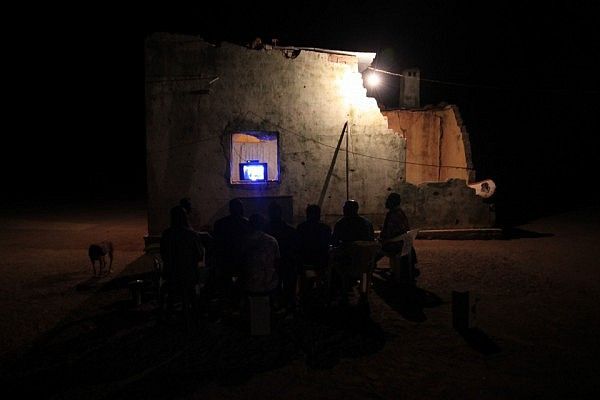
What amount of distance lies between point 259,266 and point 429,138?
12.9 meters

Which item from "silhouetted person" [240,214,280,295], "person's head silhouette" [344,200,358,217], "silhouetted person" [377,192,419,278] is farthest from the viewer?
"silhouetted person" [377,192,419,278]

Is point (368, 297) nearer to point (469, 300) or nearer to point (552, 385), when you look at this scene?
point (469, 300)

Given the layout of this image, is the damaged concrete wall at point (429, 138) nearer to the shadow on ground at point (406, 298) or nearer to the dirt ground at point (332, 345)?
the dirt ground at point (332, 345)

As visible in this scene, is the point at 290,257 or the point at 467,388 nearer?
the point at 467,388

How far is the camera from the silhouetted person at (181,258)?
19.5ft

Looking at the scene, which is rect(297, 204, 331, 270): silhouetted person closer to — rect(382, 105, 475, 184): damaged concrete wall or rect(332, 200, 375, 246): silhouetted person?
rect(332, 200, 375, 246): silhouetted person

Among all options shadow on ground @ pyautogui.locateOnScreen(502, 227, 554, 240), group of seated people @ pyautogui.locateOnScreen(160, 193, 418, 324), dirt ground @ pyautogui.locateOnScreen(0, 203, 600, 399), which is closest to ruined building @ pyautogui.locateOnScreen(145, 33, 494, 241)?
shadow on ground @ pyautogui.locateOnScreen(502, 227, 554, 240)

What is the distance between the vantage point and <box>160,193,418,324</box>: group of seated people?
5.96 metres

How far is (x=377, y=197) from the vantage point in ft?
41.6

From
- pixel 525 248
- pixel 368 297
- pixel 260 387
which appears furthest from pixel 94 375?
pixel 525 248

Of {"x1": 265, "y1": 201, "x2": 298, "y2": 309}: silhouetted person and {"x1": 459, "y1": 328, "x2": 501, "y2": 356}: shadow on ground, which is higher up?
{"x1": 265, "y1": 201, "x2": 298, "y2": 309}: silhouetted person

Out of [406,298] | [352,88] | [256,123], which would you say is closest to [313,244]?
[406,298]

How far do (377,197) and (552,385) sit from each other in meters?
8.32

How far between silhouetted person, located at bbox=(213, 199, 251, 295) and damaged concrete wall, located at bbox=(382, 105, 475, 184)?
1095 cm
